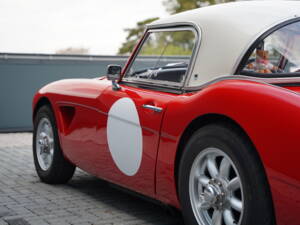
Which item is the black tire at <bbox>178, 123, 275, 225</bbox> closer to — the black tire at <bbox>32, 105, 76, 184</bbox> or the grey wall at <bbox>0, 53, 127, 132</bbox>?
the black tire at <bbox>32, 105, 76, 184</bbox>

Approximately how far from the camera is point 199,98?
3576 millimetres

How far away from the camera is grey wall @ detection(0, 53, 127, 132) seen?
36.2 feet

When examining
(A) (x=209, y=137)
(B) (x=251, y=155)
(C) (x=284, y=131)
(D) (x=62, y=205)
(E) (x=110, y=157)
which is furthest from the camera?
(D) (x=62, y=205)

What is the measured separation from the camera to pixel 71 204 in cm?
504

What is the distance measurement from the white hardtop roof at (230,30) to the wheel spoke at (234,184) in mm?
758

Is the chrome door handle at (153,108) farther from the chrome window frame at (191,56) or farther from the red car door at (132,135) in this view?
the chrome window frame at (191,56)

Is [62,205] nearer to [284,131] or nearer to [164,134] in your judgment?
[164,134]

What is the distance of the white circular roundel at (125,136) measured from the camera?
425cm

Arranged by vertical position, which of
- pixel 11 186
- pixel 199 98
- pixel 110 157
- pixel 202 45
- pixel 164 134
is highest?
pixel 202 45

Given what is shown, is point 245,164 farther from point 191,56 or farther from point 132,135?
point 132,135

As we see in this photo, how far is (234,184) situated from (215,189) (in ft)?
0.56

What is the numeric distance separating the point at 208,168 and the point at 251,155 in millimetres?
403

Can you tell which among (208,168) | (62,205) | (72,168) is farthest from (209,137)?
(72,168)

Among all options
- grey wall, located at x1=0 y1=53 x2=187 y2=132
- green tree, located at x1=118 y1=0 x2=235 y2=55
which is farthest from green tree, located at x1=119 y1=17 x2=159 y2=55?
grey wall, located at x1=0 y1=53 x2=187 y2=132
